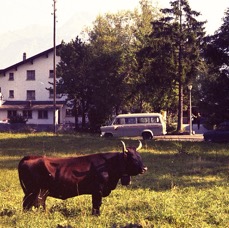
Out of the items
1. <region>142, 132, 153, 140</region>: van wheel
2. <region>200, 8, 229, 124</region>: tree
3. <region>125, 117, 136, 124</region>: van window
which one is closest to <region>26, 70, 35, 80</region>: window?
<region>125, 117, 136, 124</region>: van window

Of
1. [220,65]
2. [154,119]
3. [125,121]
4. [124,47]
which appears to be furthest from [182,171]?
[124,47]

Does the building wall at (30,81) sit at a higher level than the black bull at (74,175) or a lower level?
higher

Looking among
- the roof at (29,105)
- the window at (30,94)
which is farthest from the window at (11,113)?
the window at (30,94)

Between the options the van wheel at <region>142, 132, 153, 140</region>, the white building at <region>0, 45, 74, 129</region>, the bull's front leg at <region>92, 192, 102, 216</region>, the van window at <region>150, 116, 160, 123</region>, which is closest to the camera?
the bull's front leg at <region>92, 192, 102, 216</region>

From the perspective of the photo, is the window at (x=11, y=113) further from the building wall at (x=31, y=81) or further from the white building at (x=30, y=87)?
the building wall at (x=31, y=81)

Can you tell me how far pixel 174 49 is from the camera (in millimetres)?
41781

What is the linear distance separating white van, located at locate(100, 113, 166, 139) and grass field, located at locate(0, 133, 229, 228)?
14.4 metres

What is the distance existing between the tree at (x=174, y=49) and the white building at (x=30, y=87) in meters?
20.3

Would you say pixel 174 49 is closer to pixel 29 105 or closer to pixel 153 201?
pixel 29 105

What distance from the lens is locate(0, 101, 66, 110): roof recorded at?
57.5 metres

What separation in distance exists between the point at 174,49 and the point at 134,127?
1172 centimetres

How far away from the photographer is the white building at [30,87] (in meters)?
59.0

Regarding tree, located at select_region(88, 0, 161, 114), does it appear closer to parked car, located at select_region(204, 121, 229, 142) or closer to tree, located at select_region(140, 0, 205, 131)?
tree, located at select_region(140, 0, 205, 131)

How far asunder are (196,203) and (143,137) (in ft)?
79.3
